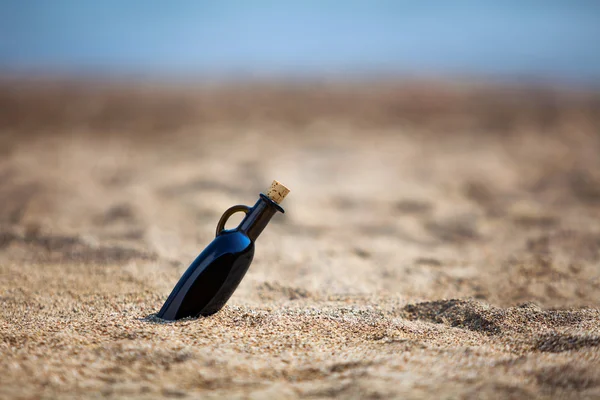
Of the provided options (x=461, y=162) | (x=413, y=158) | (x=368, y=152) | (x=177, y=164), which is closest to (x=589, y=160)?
(x=461, y=162)

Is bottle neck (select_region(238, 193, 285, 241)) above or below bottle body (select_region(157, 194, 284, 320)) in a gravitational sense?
above

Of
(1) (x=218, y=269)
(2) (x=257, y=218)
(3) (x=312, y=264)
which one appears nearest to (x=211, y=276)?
(1) (x=218, y=269)

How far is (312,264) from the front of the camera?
5.02 metres

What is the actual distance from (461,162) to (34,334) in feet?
30.3

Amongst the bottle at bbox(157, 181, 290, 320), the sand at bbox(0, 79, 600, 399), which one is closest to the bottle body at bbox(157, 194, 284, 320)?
the bottle at bbox(157, 181, 290, 320)

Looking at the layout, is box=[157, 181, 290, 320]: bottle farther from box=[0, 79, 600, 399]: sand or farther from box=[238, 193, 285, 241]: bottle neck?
box=[0, 79, 600, 399]: sand

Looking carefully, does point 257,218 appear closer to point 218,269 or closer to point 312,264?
point 218,269

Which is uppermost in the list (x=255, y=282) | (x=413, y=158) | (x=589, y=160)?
(x=589, y=160)

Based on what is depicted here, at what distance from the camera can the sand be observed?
2379 millimetres

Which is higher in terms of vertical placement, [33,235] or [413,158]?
[413,158]

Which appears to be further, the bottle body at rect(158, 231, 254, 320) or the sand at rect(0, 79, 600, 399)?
the bottle body at rect(158, 231, 254, 320)

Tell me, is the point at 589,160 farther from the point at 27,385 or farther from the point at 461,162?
the point at 27,385

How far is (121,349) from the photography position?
2.51 meters

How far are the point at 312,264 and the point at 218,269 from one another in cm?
224
